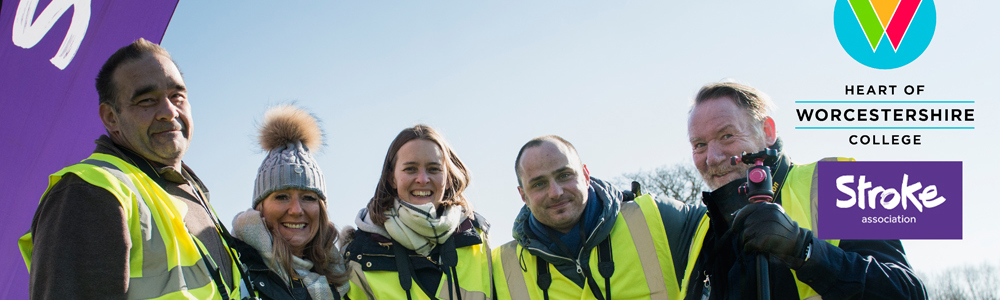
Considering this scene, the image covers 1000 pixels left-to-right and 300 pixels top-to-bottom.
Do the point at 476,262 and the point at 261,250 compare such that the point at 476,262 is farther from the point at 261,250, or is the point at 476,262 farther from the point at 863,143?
the point at 863,143

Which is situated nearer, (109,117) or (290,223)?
(109,117)

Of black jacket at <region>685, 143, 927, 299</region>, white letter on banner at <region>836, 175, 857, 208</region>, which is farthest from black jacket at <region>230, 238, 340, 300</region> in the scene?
white letter on banner at <region>836, 175, 857, 208</region>

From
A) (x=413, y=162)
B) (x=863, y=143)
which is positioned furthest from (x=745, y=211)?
(x=863, y=143)

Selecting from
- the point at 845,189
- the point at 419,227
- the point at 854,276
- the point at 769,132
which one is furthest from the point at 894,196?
the point at 419,227

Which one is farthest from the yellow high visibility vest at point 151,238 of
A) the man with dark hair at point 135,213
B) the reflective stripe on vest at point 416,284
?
the reflective stripe on vest at point 416,284

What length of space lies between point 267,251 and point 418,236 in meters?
0.98

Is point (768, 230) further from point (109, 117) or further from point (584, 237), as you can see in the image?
point (109, 117)

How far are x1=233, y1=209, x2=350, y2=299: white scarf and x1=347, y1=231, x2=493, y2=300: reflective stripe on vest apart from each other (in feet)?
0.98

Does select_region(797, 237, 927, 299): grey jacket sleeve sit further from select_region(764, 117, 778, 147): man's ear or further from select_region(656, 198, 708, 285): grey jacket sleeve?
select_region(656, 198, 708, 285): grey jacket sleeve

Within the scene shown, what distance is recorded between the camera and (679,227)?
4.19m

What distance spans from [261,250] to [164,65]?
121cm

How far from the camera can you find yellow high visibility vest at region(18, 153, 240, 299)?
2.67 metres

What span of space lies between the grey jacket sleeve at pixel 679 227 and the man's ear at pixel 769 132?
0.60m

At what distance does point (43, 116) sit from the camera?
3.95m
